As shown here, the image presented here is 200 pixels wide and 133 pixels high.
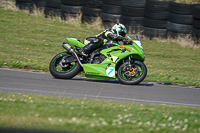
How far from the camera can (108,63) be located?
873 centimetres

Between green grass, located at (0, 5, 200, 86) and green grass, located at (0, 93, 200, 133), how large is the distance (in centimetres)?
398

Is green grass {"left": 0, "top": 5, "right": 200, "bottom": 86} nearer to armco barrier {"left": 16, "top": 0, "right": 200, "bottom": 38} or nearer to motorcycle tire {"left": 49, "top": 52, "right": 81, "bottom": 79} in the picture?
armco barrier {"left": 16, "top": 0, "right": 200, "bottom": 38}

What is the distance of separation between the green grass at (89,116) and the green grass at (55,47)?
3.98 metres

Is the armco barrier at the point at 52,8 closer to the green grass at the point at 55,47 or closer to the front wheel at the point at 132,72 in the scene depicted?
the green grass at the point at 55,47

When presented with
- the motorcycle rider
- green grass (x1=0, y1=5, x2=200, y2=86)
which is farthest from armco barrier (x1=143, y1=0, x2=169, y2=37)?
the motorcycle rider

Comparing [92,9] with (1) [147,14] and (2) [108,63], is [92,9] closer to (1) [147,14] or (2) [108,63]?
(1) [147,14]

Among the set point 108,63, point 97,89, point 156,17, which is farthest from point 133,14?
point 97,89

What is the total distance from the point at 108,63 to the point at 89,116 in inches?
145

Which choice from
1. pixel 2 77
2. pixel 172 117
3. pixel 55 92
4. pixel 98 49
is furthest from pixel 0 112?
pixel 98 49

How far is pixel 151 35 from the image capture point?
17.1m

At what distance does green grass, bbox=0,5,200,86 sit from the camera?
35.5 feet

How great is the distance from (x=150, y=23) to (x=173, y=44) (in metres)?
1.76

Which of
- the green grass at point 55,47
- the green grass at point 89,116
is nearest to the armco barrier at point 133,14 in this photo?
the green grass at point 55,47

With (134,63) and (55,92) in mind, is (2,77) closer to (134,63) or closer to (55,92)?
(55,92)
